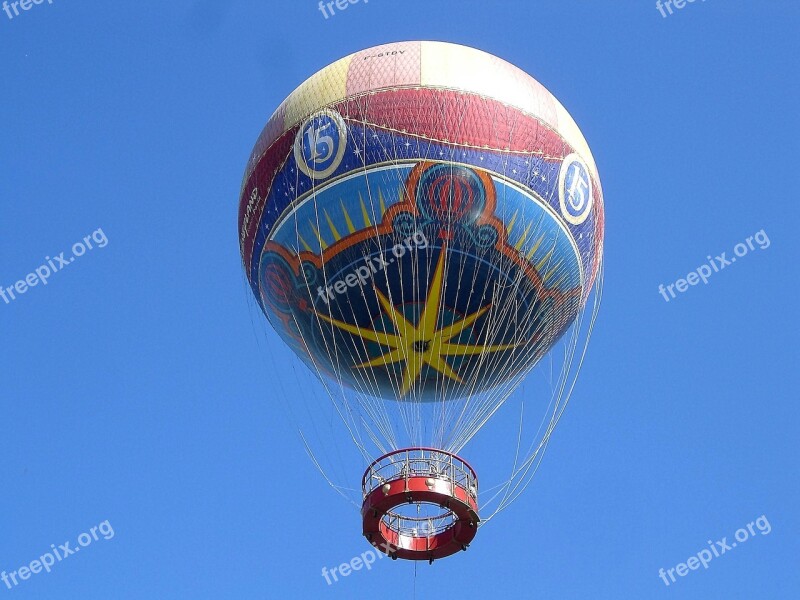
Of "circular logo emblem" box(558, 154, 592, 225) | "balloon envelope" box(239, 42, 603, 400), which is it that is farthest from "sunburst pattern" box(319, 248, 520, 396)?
"circular logo emblem" box(558, 154, 592, 225)

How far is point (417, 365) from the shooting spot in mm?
23547

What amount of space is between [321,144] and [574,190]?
4.81 m

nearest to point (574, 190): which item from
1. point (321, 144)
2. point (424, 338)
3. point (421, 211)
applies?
point (421, 211)

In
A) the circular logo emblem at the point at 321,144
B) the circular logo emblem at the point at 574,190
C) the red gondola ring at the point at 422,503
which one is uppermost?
the circular logo emblem at the point at 321,144

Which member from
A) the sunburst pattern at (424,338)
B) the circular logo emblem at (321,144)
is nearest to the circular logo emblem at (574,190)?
the sunburst pattern at (424,338)

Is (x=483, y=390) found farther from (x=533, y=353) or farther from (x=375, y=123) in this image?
(x=375, y=123)

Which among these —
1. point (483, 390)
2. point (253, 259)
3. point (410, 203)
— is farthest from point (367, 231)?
point (483, 390)

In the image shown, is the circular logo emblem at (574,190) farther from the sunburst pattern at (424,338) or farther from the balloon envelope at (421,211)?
the sunburst pattern at (424,338)

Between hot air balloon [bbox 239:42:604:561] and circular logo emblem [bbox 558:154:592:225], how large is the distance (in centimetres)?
4

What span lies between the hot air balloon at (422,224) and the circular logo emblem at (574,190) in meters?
0.04

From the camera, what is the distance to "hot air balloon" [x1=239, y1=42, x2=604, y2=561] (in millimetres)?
21406

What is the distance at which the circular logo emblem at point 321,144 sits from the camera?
21703 millimetres

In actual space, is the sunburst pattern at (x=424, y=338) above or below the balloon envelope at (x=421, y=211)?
below

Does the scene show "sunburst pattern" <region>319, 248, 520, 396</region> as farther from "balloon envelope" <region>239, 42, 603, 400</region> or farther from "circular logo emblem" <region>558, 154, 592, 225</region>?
"circular logo emblem" <region>558, 154, 592, 225</region>
